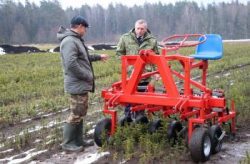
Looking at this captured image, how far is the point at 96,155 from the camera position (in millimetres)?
6191

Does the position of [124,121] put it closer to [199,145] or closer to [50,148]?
[50,148]

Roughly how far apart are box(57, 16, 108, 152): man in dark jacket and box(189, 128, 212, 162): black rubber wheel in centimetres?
164

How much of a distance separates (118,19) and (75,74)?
350 ft

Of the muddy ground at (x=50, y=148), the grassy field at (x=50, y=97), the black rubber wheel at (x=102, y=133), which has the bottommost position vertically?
the muddy ground at (x=50, y=148)

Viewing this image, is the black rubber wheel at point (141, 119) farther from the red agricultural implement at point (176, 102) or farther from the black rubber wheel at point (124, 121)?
the black rubber wheel at point (124, 121)

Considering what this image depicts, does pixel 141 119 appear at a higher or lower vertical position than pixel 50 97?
lower

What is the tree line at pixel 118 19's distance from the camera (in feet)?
281

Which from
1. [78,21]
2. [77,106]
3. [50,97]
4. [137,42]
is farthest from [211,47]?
[50,97]

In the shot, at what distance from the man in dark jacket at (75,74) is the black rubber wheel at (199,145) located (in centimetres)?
164

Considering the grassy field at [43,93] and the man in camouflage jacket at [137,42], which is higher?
the man in camouflage jacket at [137,42]

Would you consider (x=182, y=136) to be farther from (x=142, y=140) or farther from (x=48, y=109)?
(x=48, y=109)

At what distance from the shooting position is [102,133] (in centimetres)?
639

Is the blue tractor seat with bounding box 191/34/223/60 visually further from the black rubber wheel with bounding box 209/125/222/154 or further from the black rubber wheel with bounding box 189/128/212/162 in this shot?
the black rubber wheel with bounding box 189/128/212/162

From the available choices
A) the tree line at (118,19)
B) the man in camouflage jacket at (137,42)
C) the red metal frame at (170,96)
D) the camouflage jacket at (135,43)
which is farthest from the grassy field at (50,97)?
the tree line at (118,19)
